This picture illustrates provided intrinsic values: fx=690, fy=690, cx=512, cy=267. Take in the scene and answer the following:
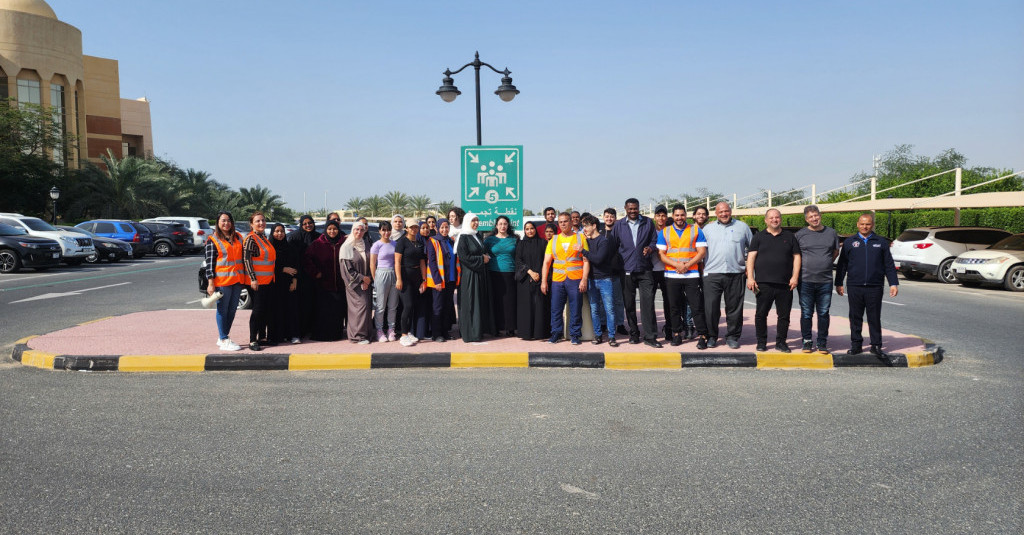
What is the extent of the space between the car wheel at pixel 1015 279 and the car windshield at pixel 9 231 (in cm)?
2768

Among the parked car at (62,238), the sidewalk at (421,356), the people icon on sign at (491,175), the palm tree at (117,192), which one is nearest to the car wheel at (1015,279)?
the sidewalk at (421,356)

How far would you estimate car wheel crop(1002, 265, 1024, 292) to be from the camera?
16.4 m

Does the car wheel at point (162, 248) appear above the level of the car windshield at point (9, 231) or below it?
below

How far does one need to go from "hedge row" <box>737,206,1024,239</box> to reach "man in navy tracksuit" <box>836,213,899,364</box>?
1922 cm

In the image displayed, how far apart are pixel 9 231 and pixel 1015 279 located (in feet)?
93.0

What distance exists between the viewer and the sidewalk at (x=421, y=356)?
25.4 feet

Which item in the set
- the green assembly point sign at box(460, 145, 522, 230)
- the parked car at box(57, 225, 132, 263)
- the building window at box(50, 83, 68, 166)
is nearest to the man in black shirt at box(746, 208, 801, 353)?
the green assembly point sign at box(460, 145, 522, 230)

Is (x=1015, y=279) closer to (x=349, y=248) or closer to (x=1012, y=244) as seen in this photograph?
(x=1012, y=244)

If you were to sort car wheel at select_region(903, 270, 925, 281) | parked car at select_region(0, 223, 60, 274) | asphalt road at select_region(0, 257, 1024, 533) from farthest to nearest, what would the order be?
1. parked car at select_region(0, 223, 60, 274)
2. car wheel at select_region(903, 270, 925, 281)
3. asphalt road at select_region(0, 257, 1024, 533)

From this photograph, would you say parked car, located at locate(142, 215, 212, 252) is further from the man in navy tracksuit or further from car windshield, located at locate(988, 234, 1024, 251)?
the man in navy tracksuit

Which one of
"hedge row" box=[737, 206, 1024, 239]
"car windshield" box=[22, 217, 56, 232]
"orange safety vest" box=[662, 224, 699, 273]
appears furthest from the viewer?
"hedge row" box=[737, 206, 1024, 239]

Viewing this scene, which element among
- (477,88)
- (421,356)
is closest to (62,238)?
(477,88)

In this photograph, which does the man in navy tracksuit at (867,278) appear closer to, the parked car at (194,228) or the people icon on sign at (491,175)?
the people icon on sign at (491,175)

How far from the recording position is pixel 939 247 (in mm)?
18828
